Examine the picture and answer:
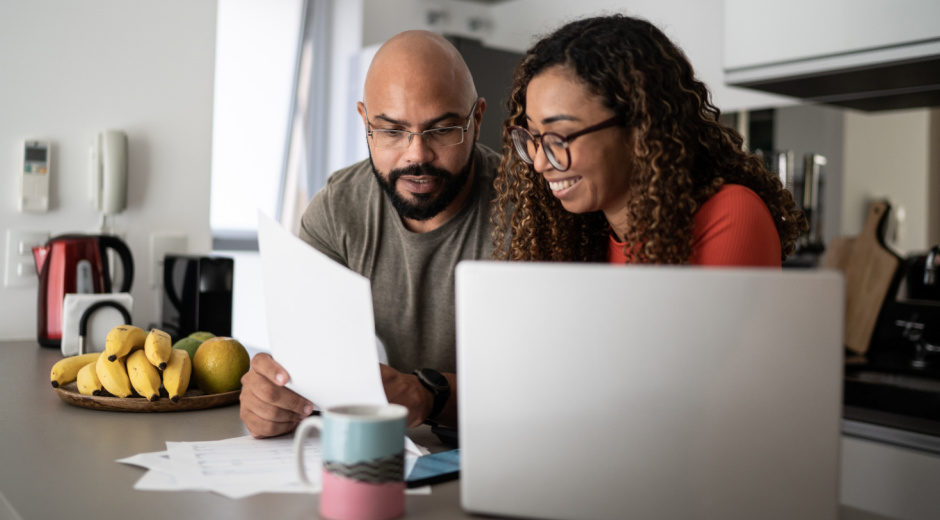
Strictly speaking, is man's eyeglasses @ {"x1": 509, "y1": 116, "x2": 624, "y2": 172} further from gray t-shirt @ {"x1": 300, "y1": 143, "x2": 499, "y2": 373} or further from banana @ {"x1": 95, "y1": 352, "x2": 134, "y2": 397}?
banana @ {"x1": 95, "y1": 352, "x2": 134, "y2": 397}

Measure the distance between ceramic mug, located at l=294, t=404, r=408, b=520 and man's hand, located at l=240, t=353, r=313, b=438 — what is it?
30 centimetres

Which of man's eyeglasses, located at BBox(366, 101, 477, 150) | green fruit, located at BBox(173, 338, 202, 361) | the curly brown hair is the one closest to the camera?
the curly brown hair

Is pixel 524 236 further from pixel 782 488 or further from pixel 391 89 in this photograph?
pixel 782 488

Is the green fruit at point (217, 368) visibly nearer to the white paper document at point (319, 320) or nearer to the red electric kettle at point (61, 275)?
the white paper document at point (319, 320)

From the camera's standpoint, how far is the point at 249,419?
1.05 metres

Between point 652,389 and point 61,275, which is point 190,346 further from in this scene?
point 652,389

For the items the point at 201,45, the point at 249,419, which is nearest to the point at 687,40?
the point at 201,45

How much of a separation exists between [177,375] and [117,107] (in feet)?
4.08

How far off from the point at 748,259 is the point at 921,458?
1.00m

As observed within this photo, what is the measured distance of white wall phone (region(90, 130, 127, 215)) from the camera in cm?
205

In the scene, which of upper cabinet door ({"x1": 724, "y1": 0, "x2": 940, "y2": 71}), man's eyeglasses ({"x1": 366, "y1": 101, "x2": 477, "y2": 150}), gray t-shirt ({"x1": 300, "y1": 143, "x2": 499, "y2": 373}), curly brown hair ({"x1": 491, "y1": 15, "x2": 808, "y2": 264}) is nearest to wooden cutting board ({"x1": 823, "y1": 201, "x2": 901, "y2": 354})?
upper cabinet door ({"x1": 724, "y1": 0, "x2": 940, "y2": 71})

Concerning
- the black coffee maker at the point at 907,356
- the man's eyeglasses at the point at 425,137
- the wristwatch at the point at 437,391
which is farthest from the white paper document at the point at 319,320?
the black coffee maker at the point at 907,356

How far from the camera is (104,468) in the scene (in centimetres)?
91

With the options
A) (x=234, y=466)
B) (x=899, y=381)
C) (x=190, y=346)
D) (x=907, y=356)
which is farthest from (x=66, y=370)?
(x=907, y=356)
